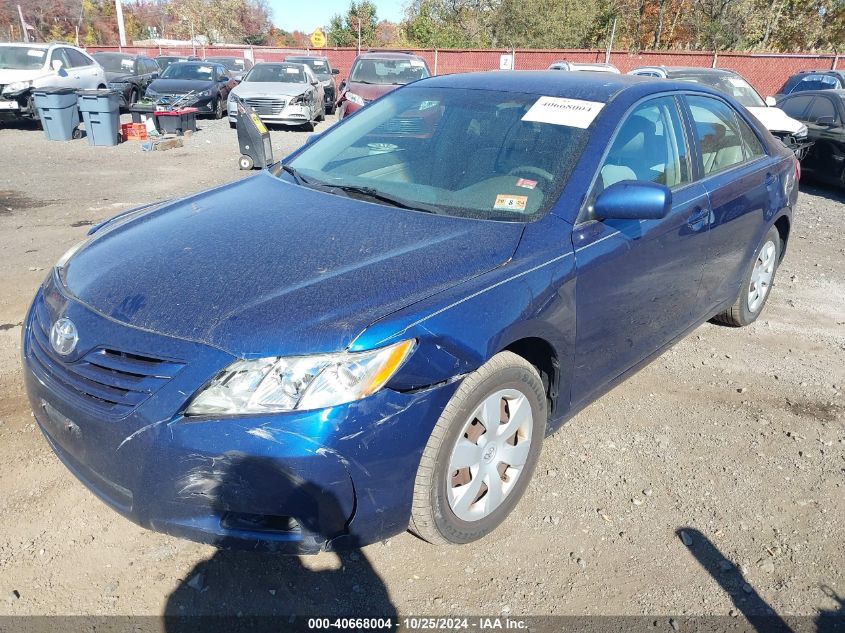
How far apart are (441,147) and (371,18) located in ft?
177

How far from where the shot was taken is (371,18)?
5194 cm

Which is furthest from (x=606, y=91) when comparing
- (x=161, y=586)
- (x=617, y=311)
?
(x=161, y=586)

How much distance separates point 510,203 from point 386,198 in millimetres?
578

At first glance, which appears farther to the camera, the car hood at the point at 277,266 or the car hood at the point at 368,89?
the car hood at the point at 368,89

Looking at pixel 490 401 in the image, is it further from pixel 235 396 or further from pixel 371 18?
pixel 371 18

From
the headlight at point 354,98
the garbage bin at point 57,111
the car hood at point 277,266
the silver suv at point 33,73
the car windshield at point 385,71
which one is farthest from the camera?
the car windshield at point 385,71

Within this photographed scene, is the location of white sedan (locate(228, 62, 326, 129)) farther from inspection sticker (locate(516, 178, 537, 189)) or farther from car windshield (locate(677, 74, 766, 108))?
inspection sticker (locate(516, 178, 537, 189))

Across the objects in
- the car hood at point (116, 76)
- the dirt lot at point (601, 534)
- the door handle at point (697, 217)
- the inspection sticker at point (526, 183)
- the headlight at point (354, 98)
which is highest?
the inspection sticker at point (526, 183)

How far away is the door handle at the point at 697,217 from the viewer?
3426mm

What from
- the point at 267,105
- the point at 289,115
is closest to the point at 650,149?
the point at 289,115

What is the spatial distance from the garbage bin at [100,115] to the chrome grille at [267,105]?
2984 millimetres

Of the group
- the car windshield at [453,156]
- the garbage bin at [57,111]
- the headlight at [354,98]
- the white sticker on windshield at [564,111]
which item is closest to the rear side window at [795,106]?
the headlight at [354,98]

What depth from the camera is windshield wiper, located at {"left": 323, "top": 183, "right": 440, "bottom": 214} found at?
9.56 feet

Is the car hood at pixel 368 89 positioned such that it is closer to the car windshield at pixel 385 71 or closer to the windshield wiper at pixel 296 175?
the car windshield at pixel 385 71
